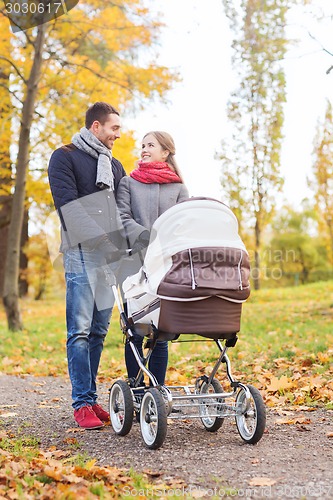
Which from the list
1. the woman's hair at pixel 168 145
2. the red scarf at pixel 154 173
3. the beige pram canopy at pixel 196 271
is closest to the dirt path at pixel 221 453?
the beige pram canopy at pixel 196 271

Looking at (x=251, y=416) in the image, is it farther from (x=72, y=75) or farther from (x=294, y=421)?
(x=72, y=75)

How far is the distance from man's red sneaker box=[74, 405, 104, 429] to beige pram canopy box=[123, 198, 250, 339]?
0.98 metres

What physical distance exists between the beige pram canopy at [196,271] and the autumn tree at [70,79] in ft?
24.7

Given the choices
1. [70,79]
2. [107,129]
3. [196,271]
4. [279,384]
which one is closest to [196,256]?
[196,271]

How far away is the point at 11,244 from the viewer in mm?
11023

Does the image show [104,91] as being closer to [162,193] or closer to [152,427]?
[162,193]

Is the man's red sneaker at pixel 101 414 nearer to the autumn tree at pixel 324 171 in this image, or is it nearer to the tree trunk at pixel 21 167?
the tree trunk at pixel 21 167

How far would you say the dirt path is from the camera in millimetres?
3074

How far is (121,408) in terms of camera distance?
166 inches

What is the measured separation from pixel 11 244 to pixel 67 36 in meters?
4.15

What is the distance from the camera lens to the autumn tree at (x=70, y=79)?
1100 centimetres

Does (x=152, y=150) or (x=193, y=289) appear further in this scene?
(x=152, y=150)

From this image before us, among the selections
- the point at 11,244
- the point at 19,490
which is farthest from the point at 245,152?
the point at 19,490

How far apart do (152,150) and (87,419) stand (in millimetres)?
1855
